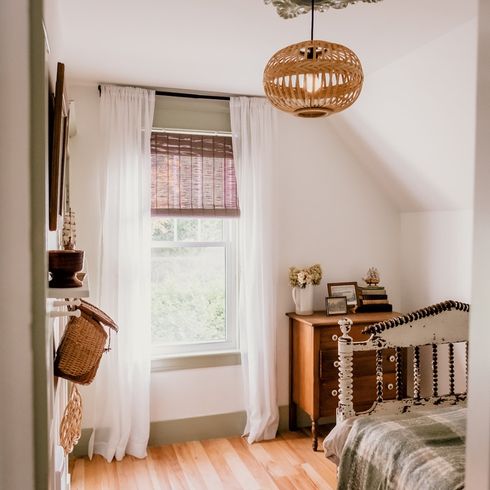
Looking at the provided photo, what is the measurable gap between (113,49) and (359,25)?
136 cm

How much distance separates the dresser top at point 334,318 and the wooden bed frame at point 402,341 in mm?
867

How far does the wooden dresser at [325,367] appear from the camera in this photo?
354cm

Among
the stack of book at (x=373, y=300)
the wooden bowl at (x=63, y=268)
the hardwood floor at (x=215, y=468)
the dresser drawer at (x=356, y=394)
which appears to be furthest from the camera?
the stack of book at (x=373, y=300)

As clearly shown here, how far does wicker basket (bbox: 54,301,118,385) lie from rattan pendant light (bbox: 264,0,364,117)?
1.15m

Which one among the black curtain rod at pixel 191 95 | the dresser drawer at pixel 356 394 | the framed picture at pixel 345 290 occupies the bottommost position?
the dresser drawer at pixel 356 394

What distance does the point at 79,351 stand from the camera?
179 centimetres

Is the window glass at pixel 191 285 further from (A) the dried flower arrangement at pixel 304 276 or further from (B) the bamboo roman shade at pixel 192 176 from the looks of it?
(A) the dried flower arrangement at pixel 304 276

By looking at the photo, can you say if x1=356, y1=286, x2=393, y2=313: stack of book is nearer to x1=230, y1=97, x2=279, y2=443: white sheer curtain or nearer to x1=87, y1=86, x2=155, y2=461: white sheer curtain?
x1=230, y1=97, x2=279, y2=443: white sheer curtain

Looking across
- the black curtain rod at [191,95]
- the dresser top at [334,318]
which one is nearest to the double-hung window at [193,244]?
the black curtain rod at [191,95]

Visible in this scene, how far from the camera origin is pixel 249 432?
3.78 m

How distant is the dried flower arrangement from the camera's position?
148 inches

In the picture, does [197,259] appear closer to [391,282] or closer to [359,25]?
[391,282]

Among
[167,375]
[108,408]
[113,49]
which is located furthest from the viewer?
[167,375]

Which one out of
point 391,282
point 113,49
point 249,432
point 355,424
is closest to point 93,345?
point 355,424
